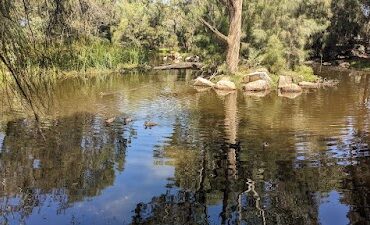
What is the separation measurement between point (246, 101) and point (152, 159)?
33.2 feet

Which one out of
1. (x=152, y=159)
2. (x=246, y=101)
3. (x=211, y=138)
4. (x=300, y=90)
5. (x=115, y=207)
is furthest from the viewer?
(x=300, y=90)

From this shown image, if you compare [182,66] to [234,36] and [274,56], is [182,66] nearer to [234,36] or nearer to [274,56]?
[234,36]

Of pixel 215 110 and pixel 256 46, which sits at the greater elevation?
pixel 256 46

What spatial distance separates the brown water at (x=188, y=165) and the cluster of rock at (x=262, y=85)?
5132mm

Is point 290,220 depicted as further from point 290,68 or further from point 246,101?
point 290,68

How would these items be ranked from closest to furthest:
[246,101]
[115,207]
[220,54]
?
[115,207], [246,101], [220,54]

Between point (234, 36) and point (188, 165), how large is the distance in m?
18.1

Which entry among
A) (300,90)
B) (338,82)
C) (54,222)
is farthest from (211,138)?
(338,82)

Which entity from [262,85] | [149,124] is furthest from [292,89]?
[149,124]

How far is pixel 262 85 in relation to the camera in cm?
2438

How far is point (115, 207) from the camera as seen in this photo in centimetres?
812

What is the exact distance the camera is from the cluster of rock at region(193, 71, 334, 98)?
2388 centimetres

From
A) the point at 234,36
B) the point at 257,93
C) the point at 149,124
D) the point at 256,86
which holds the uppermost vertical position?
the point at 234,36

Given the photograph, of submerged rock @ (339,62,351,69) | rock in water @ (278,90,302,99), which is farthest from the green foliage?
submerged rock @ (339,62,351,69)
